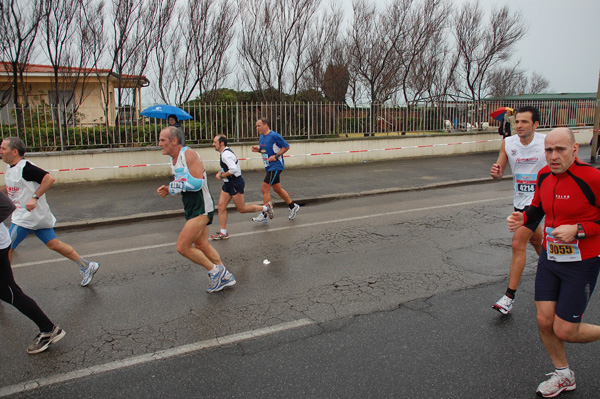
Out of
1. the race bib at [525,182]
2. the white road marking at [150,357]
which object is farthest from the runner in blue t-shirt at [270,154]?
the race bib at [525,182]

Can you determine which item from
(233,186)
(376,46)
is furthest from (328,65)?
(233,186)

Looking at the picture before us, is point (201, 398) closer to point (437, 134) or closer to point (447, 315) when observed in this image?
point (447, 315)

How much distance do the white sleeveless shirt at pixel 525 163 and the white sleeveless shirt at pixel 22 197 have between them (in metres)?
5.11

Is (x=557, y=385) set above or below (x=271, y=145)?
below

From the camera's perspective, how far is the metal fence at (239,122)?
13227 millimetres

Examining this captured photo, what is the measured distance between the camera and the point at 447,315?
4.27m

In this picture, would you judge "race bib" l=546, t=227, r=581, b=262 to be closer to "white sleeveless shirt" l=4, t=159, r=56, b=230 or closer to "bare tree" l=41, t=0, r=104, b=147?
"white sleeveless shirt" l=4, t=159, r=56, b=230

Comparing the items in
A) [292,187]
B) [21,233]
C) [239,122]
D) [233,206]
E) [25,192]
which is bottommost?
[233,206]

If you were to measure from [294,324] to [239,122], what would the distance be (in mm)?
12043

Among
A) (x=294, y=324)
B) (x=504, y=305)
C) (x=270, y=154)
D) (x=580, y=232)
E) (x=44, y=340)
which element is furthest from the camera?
(x=270, y=154)

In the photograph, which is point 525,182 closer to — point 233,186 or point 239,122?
point 233,186

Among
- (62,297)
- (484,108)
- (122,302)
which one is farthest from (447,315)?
(484,108)

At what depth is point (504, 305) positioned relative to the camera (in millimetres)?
4273

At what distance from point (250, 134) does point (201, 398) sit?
43.0 ft
